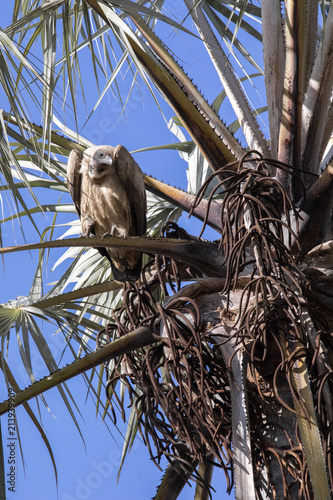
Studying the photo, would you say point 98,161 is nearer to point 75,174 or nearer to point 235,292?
point 75,174

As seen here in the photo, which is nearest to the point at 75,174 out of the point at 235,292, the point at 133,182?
the point at 133,182

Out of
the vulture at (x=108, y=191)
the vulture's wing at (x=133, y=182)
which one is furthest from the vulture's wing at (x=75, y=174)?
the vulture's wing at (x=133, y=182)

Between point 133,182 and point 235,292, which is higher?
point 133,182

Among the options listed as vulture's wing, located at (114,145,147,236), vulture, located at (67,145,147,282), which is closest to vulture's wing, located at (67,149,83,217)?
vulture, located at (67,145,147,282)

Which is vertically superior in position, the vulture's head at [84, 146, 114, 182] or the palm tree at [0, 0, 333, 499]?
the vulture's head at [84, 146, 114, 182]

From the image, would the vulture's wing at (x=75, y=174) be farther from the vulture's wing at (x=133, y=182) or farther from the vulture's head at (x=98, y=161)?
the vulture's wing at (x=133, y=182)

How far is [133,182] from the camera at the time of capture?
3.78 m

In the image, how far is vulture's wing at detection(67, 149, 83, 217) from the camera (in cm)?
379

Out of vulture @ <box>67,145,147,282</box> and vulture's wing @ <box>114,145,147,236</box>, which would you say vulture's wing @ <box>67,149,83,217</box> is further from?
vulture's wing @ <box>114,145,147,236</box>

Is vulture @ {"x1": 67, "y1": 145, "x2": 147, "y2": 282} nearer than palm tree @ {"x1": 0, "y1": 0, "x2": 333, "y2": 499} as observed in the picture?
No

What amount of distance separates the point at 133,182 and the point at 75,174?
0.35m

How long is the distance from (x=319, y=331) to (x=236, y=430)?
0.49 meters

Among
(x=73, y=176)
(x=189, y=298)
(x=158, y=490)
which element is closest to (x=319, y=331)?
(x=189, y=298)

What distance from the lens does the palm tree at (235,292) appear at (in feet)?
8.50
